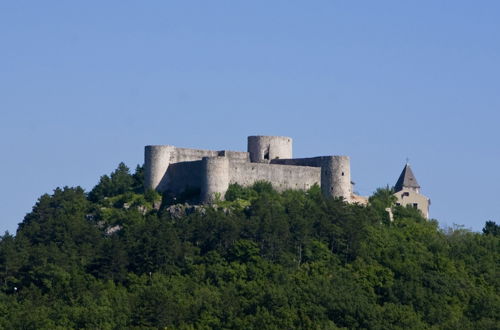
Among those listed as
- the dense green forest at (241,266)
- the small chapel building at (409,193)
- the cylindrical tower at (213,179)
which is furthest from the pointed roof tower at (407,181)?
the cylindrical tower at (213,179)

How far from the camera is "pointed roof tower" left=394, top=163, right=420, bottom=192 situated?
319ft

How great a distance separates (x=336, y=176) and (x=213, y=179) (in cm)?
601

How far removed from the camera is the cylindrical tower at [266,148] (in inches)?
3588

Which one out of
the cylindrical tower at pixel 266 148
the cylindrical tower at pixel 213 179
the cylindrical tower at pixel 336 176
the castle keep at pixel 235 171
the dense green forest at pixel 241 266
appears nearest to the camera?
the dense green forest at pixel 241 266

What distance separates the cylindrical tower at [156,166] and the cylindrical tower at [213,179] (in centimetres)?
247

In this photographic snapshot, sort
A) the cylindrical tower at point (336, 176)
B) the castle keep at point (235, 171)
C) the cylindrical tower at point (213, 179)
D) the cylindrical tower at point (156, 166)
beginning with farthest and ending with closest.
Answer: the cylindrical tower at point (336, 176)
the cylindrical tower at point (156, 166)
the castle keep at point (235, 171)
the cylindrical tower at point (213, 179)

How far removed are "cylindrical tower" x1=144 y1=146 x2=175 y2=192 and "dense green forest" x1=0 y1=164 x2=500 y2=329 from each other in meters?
0.57

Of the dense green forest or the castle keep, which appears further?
the castle keep

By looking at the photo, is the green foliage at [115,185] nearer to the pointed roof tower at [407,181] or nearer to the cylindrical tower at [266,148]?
the cylindrical tower at [266,148]

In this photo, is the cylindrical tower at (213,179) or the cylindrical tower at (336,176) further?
the cylindrical tower at (336,176)

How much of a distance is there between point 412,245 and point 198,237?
9.54 metres

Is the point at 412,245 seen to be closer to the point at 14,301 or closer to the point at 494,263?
the point at 494,263

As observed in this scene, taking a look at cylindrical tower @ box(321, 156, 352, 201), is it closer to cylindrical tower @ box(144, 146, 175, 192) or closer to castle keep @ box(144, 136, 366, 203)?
castle keep @ box(144, 136, 366, 203)

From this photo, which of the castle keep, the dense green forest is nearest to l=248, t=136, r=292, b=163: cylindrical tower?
the castle keep
